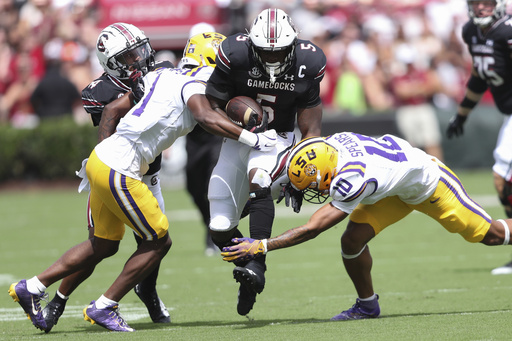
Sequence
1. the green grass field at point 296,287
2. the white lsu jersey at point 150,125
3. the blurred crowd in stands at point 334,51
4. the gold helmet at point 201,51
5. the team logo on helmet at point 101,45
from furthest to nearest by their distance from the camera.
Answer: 1. the blurred crowd in stands at point 334,51
2. the gold helmet at point 201,51
3. the team logo on helmet at point 101,45
4. the white lsu jersey at point 150,125
5. the green grass field at point 296,287

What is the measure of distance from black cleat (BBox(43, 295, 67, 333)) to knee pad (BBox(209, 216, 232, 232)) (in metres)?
1.13

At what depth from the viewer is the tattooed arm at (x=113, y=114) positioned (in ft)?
19.8

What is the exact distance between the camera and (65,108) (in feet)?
53.1

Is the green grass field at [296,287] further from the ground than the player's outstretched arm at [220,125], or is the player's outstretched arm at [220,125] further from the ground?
the player's outstretched arm at [220,125]

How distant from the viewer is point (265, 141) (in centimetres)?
578

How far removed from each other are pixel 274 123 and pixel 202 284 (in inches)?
93.1

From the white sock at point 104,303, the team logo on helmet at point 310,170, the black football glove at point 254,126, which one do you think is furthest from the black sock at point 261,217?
the white sock at point 104,303

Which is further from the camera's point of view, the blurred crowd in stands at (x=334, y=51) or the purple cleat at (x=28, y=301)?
the blurred crowd in stands at (x=334, y=51)

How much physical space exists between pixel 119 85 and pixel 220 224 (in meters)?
1.21

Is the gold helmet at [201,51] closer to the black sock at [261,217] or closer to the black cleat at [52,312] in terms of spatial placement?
the black sock at [261,217]

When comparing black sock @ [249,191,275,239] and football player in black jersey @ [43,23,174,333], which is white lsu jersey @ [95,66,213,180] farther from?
black sock @ [249,191,275,239]

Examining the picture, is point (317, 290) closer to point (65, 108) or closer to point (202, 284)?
point (202, 284)

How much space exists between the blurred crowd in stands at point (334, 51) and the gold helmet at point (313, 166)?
402 inches

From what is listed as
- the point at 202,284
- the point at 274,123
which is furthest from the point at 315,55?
the point at 202,284
